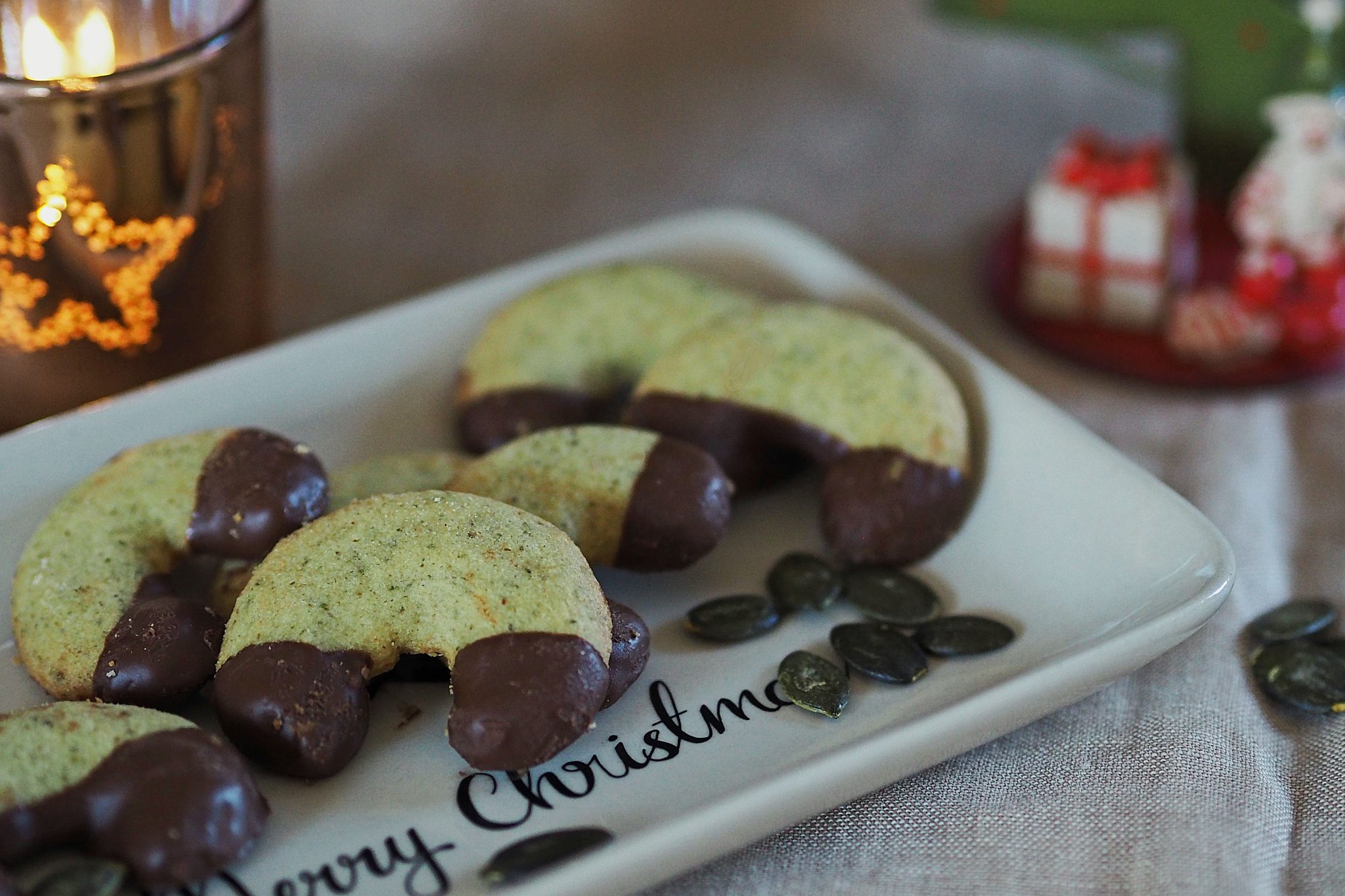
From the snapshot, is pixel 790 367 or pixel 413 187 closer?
pixel 790 367

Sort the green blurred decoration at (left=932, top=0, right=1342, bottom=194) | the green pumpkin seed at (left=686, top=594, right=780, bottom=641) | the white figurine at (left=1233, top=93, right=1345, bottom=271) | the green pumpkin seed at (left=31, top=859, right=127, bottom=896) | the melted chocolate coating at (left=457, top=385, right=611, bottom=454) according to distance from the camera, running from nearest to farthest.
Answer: the green pumpkin seed at (left=31, top=859, right=127, bottom=896) < the green pumpkin seed at (left=686, top=594, right=780, bottom=641) < the melted chocolate coating at (left=457, top=385, right=611, bottom=454) < the white figurine at (left=1233, top=93, right=1345, bottom=271) < the green blurred decoration at (left=932, top=0, right=1342, bottom=194)

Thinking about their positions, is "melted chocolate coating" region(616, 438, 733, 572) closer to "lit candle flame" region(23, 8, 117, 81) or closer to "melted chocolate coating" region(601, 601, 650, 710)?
"melted chocolate coating" region(601, 601, 650, 710)

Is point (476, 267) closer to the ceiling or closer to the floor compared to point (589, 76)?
closer to the floor

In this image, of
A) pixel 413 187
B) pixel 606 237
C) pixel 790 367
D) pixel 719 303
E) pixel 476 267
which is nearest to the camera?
pixel 790 367

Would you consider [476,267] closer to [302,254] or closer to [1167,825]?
[302,254]

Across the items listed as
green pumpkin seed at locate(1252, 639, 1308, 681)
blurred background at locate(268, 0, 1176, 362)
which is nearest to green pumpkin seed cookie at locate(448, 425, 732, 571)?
green pumpkin seed at locate(1252, 639, 1308, 681)

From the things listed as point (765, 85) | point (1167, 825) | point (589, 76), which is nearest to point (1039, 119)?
point (765, 85)
